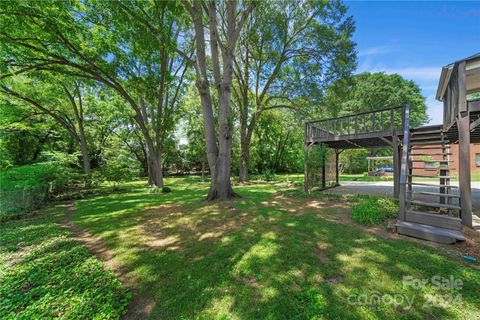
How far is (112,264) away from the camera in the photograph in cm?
329

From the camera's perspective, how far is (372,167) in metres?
24.8

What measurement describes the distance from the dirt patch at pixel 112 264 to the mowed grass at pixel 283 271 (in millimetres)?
63

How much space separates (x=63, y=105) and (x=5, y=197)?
436 inches

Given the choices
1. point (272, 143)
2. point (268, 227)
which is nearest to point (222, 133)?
point (268, 227)

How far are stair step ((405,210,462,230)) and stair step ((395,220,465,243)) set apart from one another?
103 mm

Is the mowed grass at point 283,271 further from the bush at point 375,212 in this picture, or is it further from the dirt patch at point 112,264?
the bush at point 375,212

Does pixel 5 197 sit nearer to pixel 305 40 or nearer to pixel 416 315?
pixel 416 315

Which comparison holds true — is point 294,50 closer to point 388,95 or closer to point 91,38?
point 91,38

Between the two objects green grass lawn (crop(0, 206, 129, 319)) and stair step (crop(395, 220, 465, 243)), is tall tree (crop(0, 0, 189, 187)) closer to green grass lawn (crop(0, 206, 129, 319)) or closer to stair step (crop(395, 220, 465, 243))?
green grass lawn (crop(0, 206, 129, 319))

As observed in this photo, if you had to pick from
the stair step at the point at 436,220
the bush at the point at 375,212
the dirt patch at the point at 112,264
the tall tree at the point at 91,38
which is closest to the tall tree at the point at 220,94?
the tall tree at the point at 91,38

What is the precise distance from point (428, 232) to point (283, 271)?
3.09 metres

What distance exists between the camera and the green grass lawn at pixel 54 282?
2238 millimetres

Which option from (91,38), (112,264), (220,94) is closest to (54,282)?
(112,264)

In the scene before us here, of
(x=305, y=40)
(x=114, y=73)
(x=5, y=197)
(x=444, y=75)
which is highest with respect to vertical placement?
(x=305, y=40)
